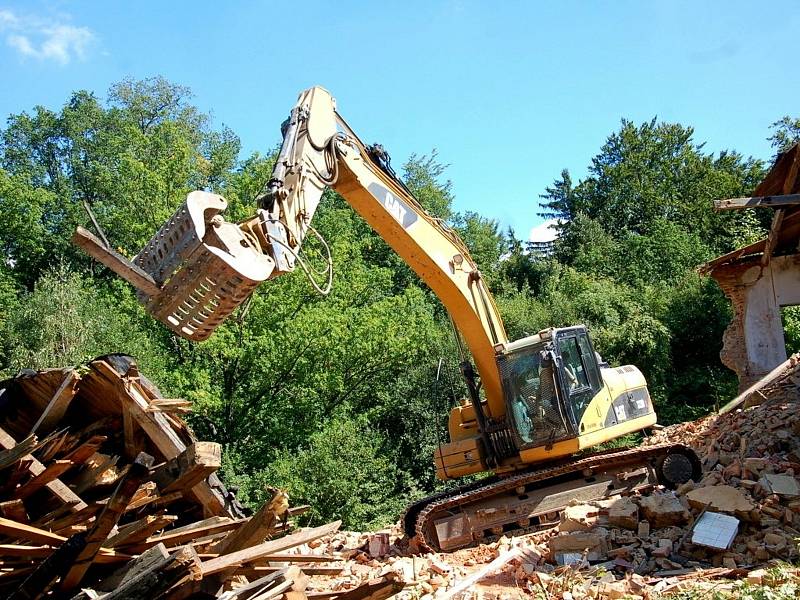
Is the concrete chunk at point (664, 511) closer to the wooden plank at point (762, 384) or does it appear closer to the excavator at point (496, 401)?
the excavator at point (496, 401)

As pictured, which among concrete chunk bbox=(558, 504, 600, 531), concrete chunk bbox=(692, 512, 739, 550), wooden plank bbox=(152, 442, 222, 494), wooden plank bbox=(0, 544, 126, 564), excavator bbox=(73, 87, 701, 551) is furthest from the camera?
excavator bbox=(73, 87, 701, 551)

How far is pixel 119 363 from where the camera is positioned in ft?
12.1

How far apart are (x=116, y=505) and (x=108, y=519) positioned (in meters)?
0.07

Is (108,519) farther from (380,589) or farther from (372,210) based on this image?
(372,210)

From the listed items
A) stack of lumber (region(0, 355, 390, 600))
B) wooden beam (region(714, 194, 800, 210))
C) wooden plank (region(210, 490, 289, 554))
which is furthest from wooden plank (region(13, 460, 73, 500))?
wooden beam (region(714, 194, 800, 210))

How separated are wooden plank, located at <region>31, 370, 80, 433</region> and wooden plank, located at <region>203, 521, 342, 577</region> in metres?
1.07

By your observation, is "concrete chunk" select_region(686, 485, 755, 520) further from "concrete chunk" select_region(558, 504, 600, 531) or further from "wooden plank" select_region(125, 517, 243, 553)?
"wooden plank" select_region(125, 517, 243, 553)

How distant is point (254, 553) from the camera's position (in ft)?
11.6

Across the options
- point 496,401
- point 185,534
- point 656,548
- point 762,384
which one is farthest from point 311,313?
point 185,534

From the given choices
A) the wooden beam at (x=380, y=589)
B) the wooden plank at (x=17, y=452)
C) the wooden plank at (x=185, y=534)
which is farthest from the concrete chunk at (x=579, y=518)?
the wooden plank at (x=17, y=452)

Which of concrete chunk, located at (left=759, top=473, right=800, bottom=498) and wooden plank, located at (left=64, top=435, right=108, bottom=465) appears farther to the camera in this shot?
concrete chunk, located at (left=759, top=473, right=800, bottom=498)

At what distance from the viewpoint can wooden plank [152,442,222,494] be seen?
10.6 ft

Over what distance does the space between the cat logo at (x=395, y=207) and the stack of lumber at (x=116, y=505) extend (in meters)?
4.97

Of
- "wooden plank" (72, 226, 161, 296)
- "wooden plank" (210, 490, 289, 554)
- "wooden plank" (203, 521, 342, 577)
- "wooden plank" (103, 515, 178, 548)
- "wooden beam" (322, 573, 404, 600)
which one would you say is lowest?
"wooden beam" (322, 573, 404, 600)
